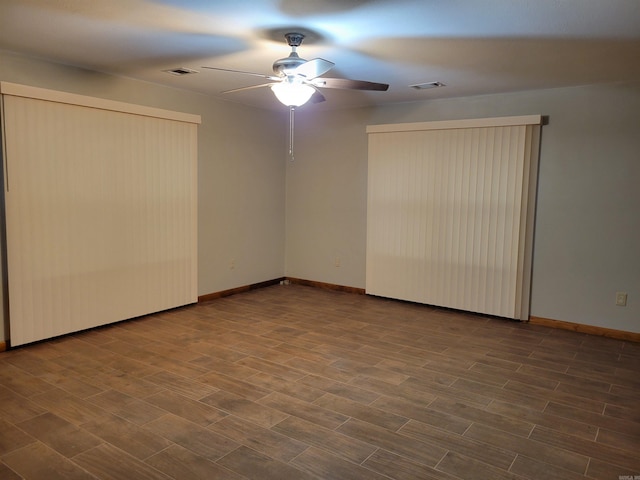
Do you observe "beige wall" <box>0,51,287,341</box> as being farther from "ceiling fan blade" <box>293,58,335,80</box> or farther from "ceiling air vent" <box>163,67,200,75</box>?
"ceiling fan blade" <box>293,58,335,80</box>

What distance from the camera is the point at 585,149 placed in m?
4.39

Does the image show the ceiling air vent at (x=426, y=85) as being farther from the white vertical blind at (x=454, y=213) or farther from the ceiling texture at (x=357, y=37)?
the white vertical blind at (x=454, y=213)

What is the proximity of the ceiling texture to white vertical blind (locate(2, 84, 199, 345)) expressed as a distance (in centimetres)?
48

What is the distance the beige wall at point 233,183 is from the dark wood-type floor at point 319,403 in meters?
1.16

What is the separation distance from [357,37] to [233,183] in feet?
9.73

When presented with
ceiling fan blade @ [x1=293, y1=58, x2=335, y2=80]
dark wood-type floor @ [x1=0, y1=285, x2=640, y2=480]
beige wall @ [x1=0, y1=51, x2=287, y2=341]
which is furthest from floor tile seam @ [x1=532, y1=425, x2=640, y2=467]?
beige wall @ [x1=0, y1=51, x2=287, y2=341]

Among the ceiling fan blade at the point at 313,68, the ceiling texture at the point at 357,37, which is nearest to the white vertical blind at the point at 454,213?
the ceiling texture at the point at 357,37

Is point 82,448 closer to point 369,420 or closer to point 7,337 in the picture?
point 369,420

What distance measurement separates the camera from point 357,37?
305 centimetres

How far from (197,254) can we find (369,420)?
10.2 ft

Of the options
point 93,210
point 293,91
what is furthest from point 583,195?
point 93,210

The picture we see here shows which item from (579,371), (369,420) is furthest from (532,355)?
(369,420)

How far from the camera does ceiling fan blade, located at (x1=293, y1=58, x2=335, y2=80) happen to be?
282 cm

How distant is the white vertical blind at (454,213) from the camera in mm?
4738
